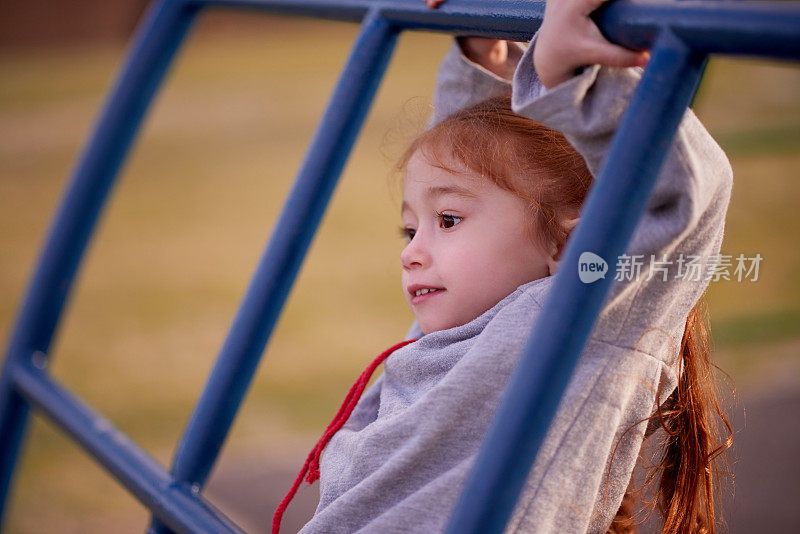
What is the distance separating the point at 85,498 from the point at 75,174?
1121 millimetres

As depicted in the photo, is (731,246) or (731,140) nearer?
(731,246)

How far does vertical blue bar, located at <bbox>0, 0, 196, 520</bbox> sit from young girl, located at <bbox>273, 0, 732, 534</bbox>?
17.5 inches

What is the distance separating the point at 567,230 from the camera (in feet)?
2.76

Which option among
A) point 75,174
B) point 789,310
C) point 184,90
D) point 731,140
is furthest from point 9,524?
point 184,90

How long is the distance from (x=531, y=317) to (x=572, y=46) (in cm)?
24

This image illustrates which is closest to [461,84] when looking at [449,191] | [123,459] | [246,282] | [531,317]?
[449,191]

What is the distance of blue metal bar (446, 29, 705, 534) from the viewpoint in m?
0.51

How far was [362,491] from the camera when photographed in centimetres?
77

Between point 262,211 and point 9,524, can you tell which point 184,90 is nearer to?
point 262,211

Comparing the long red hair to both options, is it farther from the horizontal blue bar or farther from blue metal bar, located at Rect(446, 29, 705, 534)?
blue metal bar, located at Rect(446, 29, 705, 534)

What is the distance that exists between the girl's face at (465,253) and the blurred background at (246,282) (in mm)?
199

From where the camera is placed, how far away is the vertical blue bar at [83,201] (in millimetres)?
1209

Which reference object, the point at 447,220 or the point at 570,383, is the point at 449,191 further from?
the point at 570,383

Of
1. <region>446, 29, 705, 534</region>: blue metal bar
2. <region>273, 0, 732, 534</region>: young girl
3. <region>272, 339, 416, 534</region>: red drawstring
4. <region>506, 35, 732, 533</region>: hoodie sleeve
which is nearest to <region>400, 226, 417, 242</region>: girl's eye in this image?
<region>273, 0, 732, 534</region>: young girl
